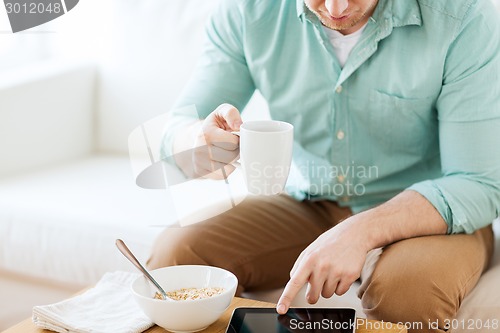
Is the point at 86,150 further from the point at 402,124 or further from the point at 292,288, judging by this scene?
the point at 292,288

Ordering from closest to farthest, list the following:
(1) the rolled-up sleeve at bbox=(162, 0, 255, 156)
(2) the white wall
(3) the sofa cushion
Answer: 1. (1) the rolled-up sleeve at bbox=(162, 0, 255, 156)
2. (3) the sofa cushion
3. (2) the white wall

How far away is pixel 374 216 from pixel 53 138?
1.21 metres

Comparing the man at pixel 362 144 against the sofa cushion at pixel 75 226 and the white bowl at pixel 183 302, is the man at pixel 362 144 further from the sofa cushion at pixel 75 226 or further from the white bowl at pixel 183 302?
the sofa cushion at pixel 75 226

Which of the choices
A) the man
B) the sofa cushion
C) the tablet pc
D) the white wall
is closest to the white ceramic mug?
the man

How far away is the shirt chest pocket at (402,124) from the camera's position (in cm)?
167

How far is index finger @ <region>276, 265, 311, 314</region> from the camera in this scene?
1.30m

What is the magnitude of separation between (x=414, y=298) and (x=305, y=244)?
14.3 inches

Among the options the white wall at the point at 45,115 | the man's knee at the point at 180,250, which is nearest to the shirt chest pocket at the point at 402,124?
the man's knee at the point at 180,250

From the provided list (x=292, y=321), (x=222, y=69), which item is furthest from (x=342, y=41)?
(x=292, y=321)

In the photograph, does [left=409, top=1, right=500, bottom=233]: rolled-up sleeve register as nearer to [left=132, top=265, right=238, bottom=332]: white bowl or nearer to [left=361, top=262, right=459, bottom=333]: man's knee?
[left=361, top=262, right=459, bottom=333]: man's knee

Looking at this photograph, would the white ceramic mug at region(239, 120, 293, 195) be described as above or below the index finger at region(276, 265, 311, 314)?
above

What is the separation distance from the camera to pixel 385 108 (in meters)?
1.69

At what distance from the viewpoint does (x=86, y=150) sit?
8.20 ft

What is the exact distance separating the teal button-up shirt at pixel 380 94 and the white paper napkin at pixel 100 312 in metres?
0.30
